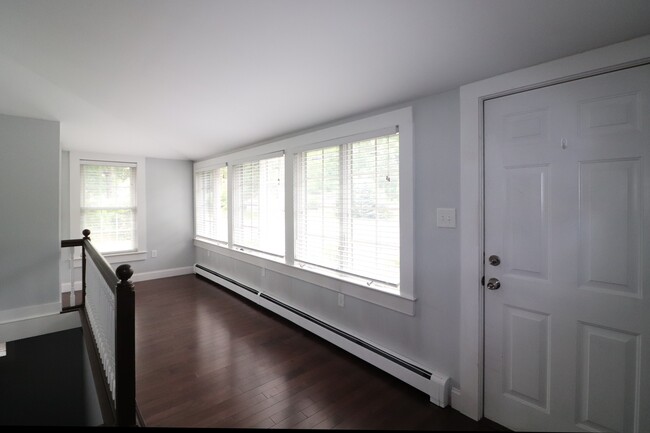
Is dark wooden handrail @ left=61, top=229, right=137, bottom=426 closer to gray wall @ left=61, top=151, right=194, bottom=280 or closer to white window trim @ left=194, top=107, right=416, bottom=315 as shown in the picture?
white window trim @ left=194, top=107, right=416, bottom=315

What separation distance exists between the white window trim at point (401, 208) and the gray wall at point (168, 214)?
2256mm

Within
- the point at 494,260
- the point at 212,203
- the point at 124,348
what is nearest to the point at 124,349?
the point at 124,348

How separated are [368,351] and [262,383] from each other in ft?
2.83

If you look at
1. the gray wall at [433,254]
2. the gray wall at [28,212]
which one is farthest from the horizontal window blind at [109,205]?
the gray wall at [433,254]

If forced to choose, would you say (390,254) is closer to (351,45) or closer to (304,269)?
(304,269)

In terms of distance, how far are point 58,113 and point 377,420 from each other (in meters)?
4.01

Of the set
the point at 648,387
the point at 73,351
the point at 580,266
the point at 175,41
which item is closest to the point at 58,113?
the point at 175,41

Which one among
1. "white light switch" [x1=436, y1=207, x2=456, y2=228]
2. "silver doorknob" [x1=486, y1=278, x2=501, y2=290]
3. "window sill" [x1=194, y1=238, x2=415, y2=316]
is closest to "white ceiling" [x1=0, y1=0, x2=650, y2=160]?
"white light switch" [x1=436, y1=207, x2=456, y2=228]

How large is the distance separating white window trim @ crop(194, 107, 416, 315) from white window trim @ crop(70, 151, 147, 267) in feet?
7.78

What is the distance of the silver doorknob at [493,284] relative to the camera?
190 centimetres

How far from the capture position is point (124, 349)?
1.55 metres

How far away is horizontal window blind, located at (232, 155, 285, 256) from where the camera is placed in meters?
3.65

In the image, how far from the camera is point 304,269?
322 centimetres

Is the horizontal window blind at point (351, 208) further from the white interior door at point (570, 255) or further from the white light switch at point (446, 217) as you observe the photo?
the white interior door at point (570, 255)
